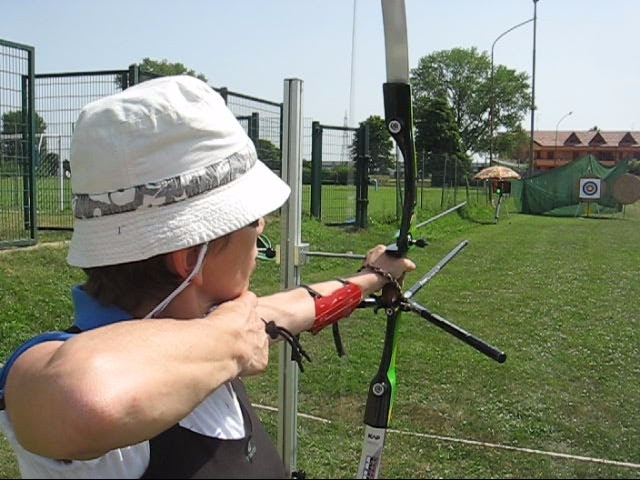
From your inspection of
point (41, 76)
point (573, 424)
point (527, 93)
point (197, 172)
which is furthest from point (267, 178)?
point (527, 93)

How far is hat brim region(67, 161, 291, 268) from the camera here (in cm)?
89

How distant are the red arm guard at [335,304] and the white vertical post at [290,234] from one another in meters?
0.68

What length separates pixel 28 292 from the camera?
19.1ft

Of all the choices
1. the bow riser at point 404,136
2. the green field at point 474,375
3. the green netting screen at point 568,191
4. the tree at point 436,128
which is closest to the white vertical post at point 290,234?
the green field at point 474,375

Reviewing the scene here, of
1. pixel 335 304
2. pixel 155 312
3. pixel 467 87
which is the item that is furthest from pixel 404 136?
pixel 467 87

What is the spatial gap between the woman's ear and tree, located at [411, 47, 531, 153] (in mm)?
57060

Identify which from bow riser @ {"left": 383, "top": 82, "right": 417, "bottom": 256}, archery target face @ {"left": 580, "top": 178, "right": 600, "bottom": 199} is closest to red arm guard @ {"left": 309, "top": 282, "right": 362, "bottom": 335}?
bow riser @ {"left": 383, "top": 82, "right": 417, "bottom": 256}

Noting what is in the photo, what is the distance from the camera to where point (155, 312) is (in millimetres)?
959

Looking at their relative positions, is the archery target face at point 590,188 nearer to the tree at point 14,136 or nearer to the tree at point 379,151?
the tree at point 379,151

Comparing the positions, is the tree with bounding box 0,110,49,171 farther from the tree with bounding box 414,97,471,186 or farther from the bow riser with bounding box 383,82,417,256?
the tree with bounding box 414,97,471,186

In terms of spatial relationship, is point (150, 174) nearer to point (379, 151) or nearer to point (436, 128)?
point (379, 151)

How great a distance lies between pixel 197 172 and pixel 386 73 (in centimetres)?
97

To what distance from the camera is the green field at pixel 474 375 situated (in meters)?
3.35

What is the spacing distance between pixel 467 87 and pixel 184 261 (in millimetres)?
61978
